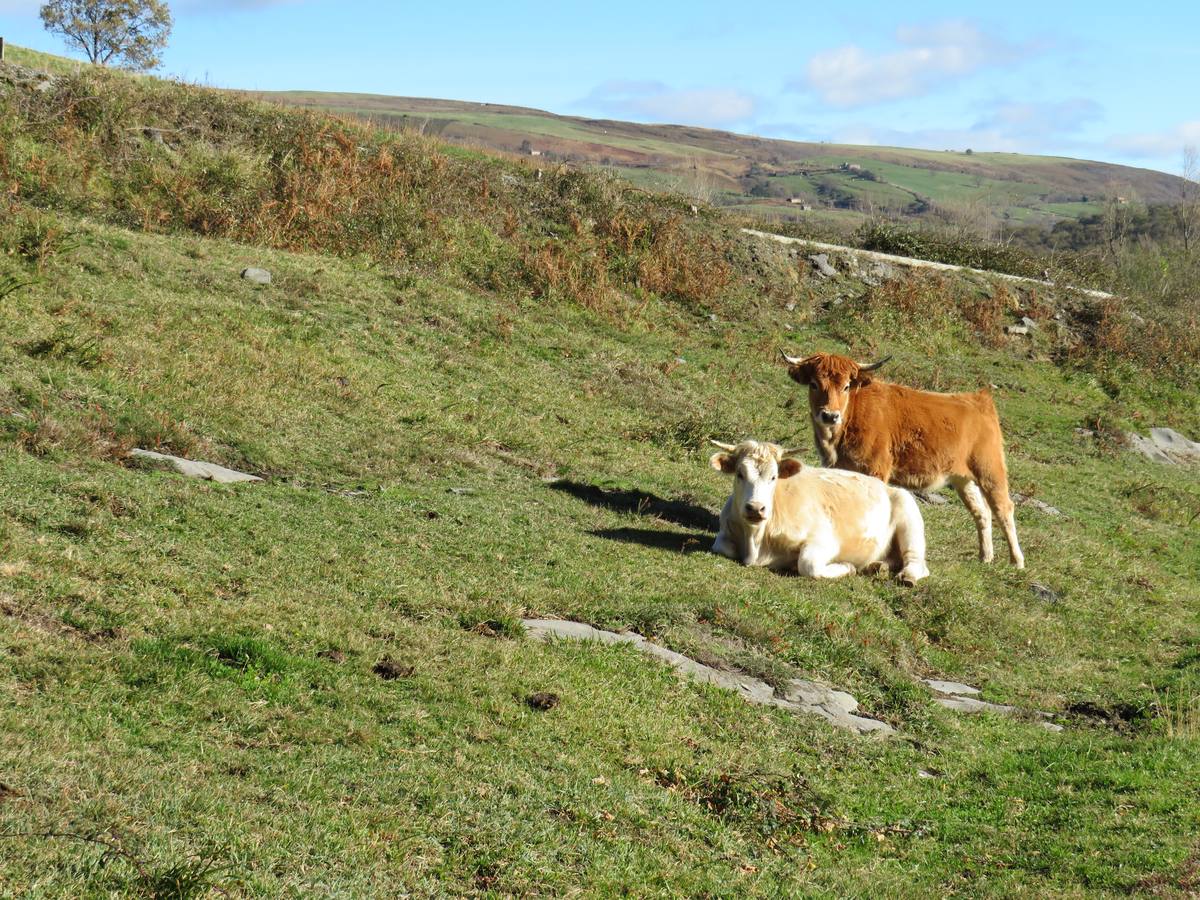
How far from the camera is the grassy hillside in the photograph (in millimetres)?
6461

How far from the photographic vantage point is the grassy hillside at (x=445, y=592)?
6.46 metres

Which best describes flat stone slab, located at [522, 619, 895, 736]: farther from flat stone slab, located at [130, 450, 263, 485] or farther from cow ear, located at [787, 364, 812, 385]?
cow ear, located at [787, 364, 812, 385]

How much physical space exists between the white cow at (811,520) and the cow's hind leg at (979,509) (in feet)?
7.49

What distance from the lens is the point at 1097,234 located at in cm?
9575

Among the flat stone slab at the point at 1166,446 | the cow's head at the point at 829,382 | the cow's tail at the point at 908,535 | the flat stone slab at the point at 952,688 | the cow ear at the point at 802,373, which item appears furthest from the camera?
the flat stone slab at the point at 1166,446

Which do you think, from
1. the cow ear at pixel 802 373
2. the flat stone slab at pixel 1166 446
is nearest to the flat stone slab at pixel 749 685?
the cow ear at pixel 802 373

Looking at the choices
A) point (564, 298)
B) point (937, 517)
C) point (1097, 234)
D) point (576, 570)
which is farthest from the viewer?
point (1097, 234)

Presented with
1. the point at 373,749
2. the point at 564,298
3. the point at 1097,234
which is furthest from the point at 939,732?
the point at 1097,234

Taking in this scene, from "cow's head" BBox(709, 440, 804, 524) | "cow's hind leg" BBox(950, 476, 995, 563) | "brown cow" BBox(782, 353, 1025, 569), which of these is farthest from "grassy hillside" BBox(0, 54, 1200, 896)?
"brown cow" BBox(782, 353, 1025, 569)

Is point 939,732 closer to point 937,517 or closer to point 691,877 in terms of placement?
point 691,877

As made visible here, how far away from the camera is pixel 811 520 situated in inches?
546

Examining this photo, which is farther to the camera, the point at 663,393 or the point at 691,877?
the point at 663,393

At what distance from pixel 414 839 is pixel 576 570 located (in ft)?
20.3

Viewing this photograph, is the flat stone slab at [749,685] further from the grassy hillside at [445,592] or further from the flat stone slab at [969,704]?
the flat stone slab at [969,704]
